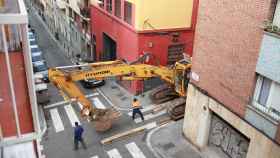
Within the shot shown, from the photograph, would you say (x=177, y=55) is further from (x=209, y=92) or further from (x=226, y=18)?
(x=226, y=18)

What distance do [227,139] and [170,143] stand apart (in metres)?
3.54

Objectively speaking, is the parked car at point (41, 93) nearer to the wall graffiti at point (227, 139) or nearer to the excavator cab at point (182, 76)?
the excavator cab at point (182, 76)

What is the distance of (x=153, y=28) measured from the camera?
22.3 m

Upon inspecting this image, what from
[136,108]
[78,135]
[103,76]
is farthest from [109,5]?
[78,135]

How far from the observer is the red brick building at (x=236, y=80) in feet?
38.0

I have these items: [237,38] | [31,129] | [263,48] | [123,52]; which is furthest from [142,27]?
[31,129]

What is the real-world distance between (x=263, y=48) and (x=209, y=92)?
416 cm

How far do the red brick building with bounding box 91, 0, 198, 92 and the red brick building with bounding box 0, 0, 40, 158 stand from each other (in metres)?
16.2

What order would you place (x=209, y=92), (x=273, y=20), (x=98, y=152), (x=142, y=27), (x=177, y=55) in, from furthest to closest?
(x=177, y=55)
(x=142, y=27)
(x=98, y=152)
(x=209, y=92)
(x=273, y=20)

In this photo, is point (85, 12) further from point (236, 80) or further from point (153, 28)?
point (236, 80)

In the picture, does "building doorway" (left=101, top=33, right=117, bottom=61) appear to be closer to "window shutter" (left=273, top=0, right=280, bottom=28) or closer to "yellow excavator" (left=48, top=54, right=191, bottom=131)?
"yellow excavator" (left=48, top=54, right=191, bottom=131)

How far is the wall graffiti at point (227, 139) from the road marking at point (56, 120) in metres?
9.18

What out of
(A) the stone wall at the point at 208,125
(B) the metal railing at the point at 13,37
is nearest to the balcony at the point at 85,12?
(A) the stone wall at the point at 208,125

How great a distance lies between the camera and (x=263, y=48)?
1140 cm
